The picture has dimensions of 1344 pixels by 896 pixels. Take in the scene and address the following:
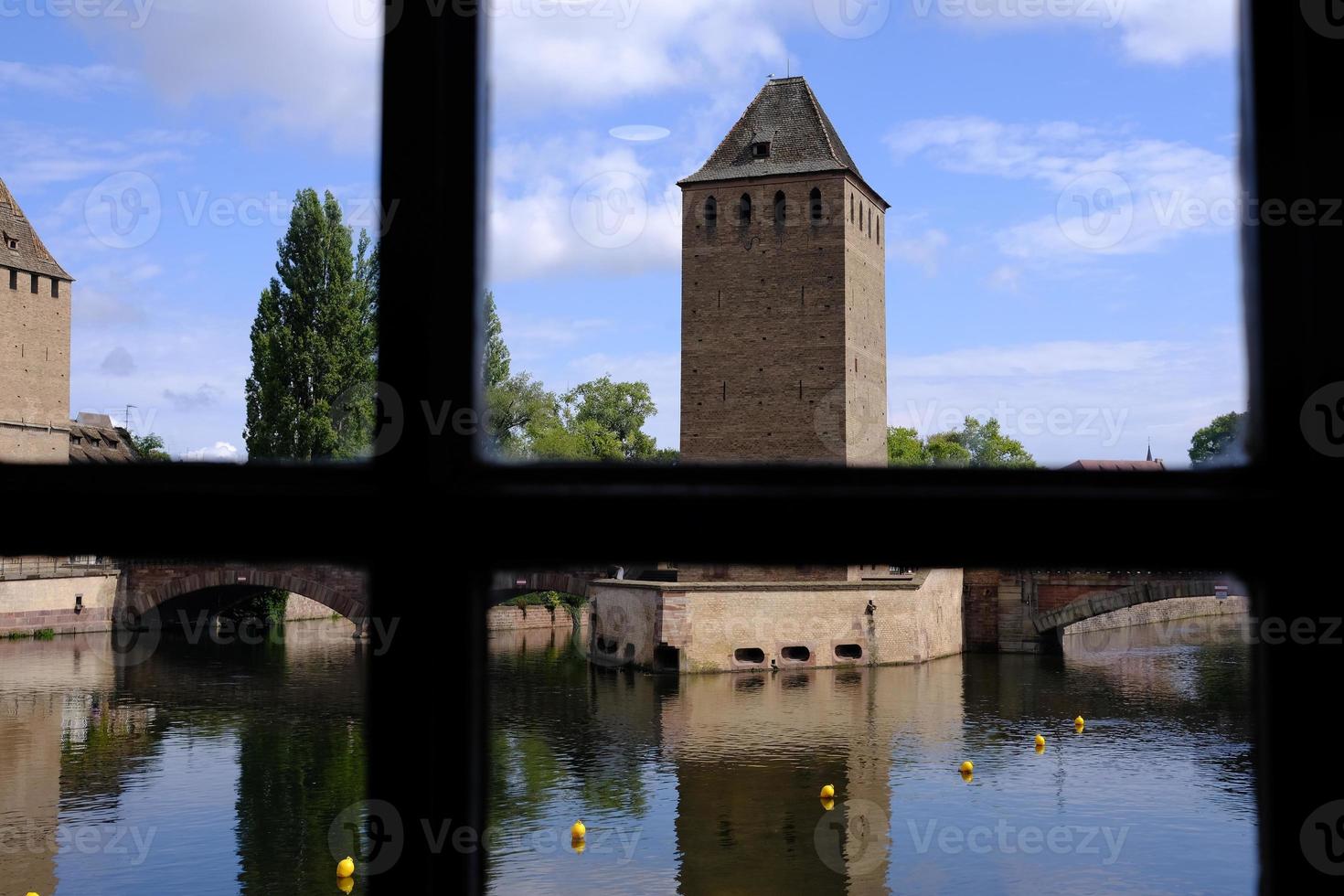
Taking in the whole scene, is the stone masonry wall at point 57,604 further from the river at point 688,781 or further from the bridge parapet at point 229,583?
the river at point 688,781

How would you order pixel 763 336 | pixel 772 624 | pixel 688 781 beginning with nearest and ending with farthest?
pixel 688 781, pixel 763 336, pixel 772 624

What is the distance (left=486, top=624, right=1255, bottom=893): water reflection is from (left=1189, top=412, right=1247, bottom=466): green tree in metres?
13.2

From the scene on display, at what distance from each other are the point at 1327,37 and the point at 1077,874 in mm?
14985

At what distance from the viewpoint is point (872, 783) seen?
→ 18.3 meters

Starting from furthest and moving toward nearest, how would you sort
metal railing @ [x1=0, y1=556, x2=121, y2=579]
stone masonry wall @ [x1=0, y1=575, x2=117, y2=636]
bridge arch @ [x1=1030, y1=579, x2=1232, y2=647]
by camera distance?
bridge arch @ [x1=1030, y1=579, x2=1232, y2=647], stone masonry wall @ [x1=0, y1=575, x2=117, y2=636], metal railing @ [x1=0, y1=556, x2=121, y2=579]

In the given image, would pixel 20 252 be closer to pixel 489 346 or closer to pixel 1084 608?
pixel 489 346

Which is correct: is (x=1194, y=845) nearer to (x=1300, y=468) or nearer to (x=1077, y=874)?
(x=1077, y=874)

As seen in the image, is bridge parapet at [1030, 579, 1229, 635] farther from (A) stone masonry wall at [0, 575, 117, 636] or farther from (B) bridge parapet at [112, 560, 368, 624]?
(A) stone masonry wall at [0, 575, 117, 636]

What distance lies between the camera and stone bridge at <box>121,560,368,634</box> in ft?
90.7

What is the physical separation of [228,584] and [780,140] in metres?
17.4

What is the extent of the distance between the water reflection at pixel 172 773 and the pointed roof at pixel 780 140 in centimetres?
1277

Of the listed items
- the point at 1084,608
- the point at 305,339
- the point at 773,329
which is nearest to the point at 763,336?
the point at 773,329

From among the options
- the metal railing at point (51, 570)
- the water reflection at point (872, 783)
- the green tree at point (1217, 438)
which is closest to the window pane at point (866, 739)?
the water reflection at point (872, 783)

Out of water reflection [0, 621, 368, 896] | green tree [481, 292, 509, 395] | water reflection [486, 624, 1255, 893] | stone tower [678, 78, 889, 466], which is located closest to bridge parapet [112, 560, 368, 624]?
water reflection [0, 621, 368, 896]
